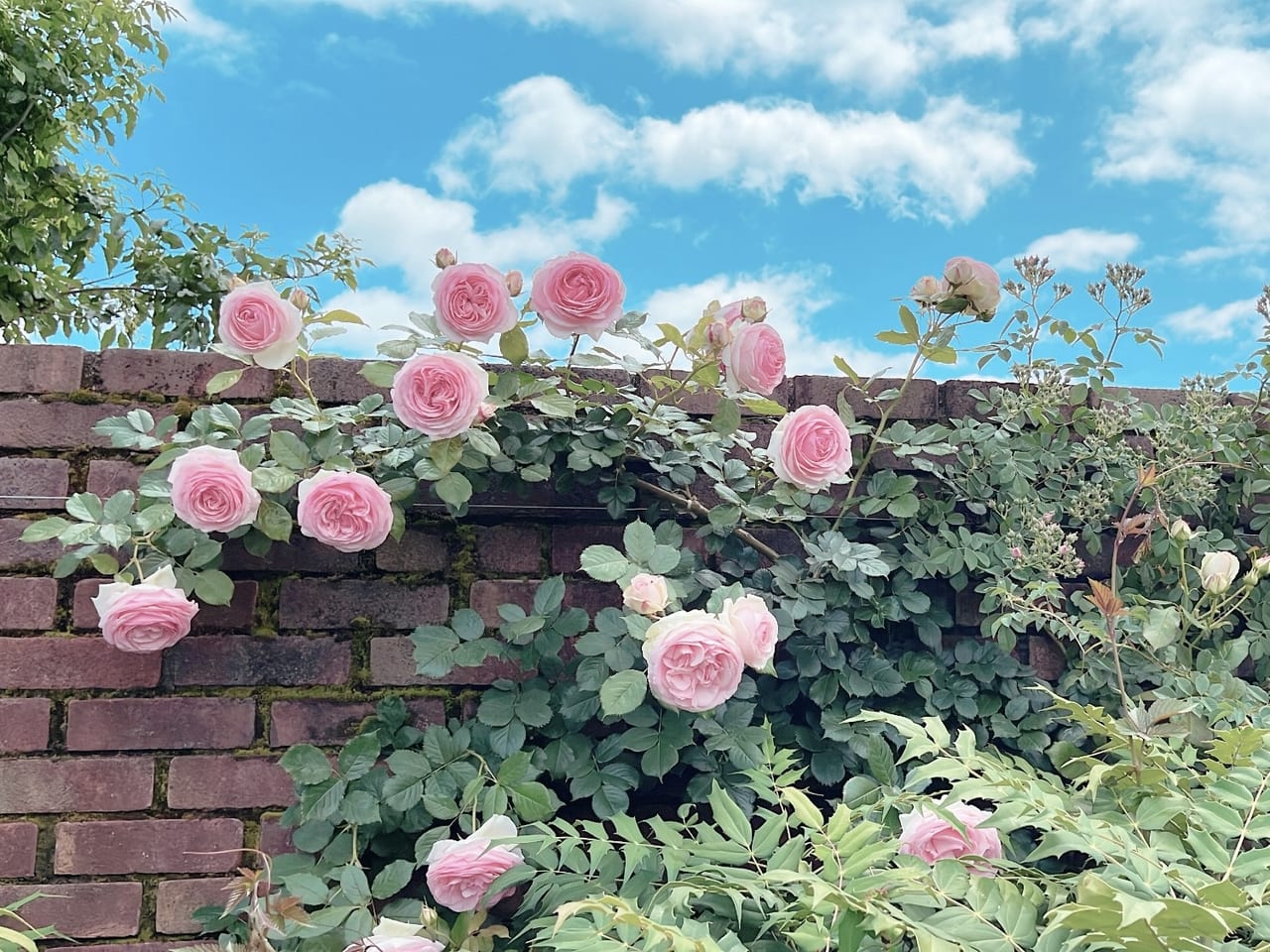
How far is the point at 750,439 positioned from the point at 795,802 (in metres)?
0.83

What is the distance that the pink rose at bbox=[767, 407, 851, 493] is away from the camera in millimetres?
1480

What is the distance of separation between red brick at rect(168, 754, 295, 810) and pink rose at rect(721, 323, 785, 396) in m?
1.00

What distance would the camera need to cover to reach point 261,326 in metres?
1.45

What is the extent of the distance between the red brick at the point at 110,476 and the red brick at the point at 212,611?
0.16 m

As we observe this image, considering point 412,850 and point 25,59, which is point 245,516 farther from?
point 25,59

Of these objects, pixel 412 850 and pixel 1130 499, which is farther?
pixel 1130 499

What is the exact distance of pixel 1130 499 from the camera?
1.70 meters

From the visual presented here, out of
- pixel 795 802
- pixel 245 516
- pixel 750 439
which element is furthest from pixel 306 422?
pixel 795 802

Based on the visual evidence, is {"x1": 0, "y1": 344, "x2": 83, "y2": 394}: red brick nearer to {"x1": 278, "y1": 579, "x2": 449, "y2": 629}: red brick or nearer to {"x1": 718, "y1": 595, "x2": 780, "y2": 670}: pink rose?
{"x1": 278, "y1": 579, "x2": 449, "y2": 629}: red brick

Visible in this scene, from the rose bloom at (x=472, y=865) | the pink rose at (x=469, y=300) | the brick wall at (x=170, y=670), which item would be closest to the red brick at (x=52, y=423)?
the brick wall at (x=170, y=670)

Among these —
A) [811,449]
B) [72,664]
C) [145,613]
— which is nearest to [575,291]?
[811,449]

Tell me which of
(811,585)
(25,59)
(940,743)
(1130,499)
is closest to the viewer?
(940,743)

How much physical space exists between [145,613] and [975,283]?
1443mm

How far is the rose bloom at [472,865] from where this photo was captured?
1249mm
